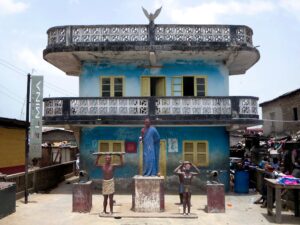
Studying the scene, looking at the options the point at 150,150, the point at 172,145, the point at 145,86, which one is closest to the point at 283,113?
the point at 172,145

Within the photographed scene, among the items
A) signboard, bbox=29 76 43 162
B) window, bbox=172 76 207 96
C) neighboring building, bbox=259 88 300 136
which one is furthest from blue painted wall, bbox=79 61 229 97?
neighboring building, bbox=259 88 300 136

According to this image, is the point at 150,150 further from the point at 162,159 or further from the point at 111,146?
the point at 111,146

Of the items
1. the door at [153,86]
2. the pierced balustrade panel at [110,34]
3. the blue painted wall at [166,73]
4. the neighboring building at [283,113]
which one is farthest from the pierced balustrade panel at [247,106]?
the neighboring building at [283,113]

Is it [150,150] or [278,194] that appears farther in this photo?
[150,150]

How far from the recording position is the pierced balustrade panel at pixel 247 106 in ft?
53.8

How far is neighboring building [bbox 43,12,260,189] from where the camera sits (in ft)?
54.1

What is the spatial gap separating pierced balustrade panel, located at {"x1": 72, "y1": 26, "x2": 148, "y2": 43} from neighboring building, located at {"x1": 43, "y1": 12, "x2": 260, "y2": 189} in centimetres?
5

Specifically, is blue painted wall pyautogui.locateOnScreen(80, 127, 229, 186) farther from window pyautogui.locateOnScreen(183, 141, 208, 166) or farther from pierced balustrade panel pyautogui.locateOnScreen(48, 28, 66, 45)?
pierced balustrade panel pyautogui.locateOnScreen(48, 28, 66, 45)

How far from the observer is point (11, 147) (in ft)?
64.9

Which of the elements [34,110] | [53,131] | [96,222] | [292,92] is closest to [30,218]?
[96,222]

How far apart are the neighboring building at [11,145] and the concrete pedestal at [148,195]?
867 centimetres

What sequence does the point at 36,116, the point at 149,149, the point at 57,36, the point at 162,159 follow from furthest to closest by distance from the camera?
the point at 162,159, the point at 57,36, the point at 36,116, the point at 149,149

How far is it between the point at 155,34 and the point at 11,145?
963cm

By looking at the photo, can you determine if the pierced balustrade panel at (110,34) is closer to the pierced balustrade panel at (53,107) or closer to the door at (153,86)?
the door at (153,86)
